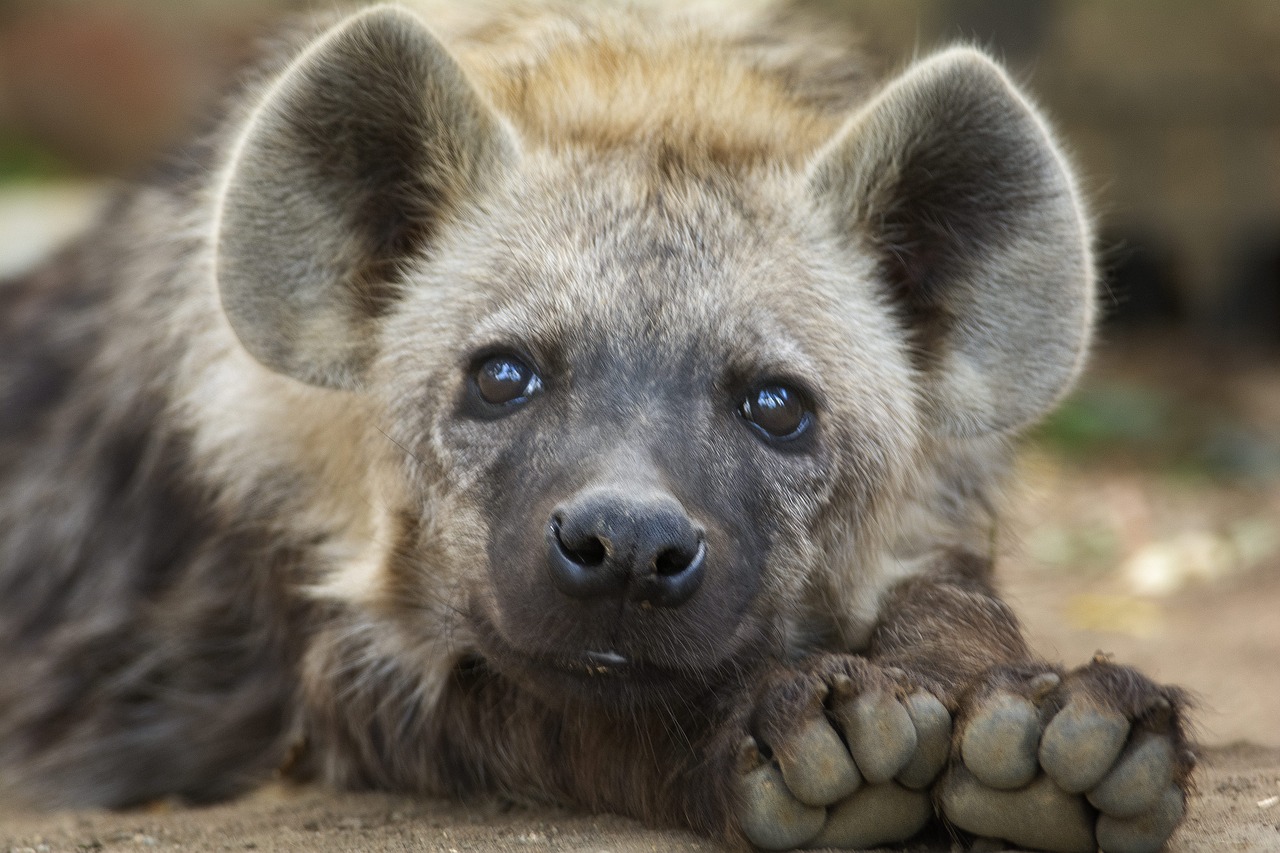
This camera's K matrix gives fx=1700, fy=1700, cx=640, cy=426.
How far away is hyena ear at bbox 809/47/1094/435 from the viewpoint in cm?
313

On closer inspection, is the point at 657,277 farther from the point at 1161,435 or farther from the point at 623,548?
the point at 1161,435

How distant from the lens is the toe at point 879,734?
248 centimetres

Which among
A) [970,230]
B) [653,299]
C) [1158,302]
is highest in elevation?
[1158,302]

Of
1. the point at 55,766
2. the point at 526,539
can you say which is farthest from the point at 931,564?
the point at 55,766

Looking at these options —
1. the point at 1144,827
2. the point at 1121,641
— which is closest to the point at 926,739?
the point at 1144,827

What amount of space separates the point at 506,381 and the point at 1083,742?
1.16m

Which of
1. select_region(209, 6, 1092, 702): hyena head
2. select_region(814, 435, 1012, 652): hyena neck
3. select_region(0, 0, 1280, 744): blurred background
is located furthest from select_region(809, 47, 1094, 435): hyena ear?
select_region(0, 0, 1280, 744): blurred background

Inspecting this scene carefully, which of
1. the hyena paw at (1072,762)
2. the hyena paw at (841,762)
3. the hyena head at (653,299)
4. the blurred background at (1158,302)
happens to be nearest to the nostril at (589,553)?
the hyena head at (653,299)

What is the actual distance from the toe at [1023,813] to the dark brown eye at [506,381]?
0.98m

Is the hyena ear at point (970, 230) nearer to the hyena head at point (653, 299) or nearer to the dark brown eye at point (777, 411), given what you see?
the hyena head at point (653, 299)

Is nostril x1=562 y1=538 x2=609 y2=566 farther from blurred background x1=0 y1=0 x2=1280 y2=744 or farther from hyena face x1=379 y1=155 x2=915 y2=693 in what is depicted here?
blurred background x1=0 y1=0 x2=1280 y2=744

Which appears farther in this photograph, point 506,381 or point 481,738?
point 481,738

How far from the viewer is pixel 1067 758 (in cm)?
238

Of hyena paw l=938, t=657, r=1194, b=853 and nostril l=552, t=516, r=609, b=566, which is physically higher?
nostril l=552, t=516, r=609, b=566
